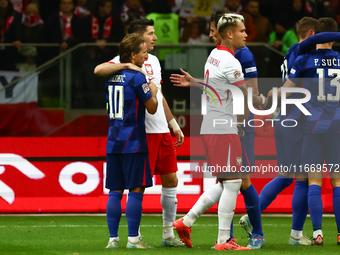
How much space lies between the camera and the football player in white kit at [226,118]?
522 centimetres

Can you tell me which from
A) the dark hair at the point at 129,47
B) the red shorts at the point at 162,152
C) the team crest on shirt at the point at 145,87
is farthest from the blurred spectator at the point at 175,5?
the team crest on shirt at the point at 145,87

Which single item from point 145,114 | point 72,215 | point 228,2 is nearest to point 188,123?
point 72,215

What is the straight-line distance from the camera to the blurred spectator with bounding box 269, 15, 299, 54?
34.7 ft

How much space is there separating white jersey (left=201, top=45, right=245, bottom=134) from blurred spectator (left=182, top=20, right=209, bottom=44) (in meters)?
5.41

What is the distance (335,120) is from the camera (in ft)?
19.1

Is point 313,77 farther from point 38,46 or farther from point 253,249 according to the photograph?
point 38,46

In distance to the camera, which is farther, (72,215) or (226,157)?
(72,215)

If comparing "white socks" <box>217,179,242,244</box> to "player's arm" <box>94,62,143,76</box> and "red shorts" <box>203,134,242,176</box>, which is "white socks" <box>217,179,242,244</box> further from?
"player's arm" <box>94,62,143,76</box>

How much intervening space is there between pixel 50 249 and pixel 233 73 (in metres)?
2.27

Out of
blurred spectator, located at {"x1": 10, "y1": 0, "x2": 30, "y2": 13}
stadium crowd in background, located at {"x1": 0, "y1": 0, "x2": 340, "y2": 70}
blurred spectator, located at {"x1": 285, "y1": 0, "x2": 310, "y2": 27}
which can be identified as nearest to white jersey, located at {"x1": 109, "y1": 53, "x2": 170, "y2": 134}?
stadium crowd in background, located at {"x1": 0, "y1": 0, "x2": 340, "y2": 70}

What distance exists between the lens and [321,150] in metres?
5.86

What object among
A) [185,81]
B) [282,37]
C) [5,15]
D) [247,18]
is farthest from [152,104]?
[5,15]

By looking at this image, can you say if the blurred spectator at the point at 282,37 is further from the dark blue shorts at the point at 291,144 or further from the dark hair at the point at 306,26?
the dark blue shorts at the point at 291,144

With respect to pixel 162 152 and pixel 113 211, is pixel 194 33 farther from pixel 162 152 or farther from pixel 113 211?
pixel 113 211
